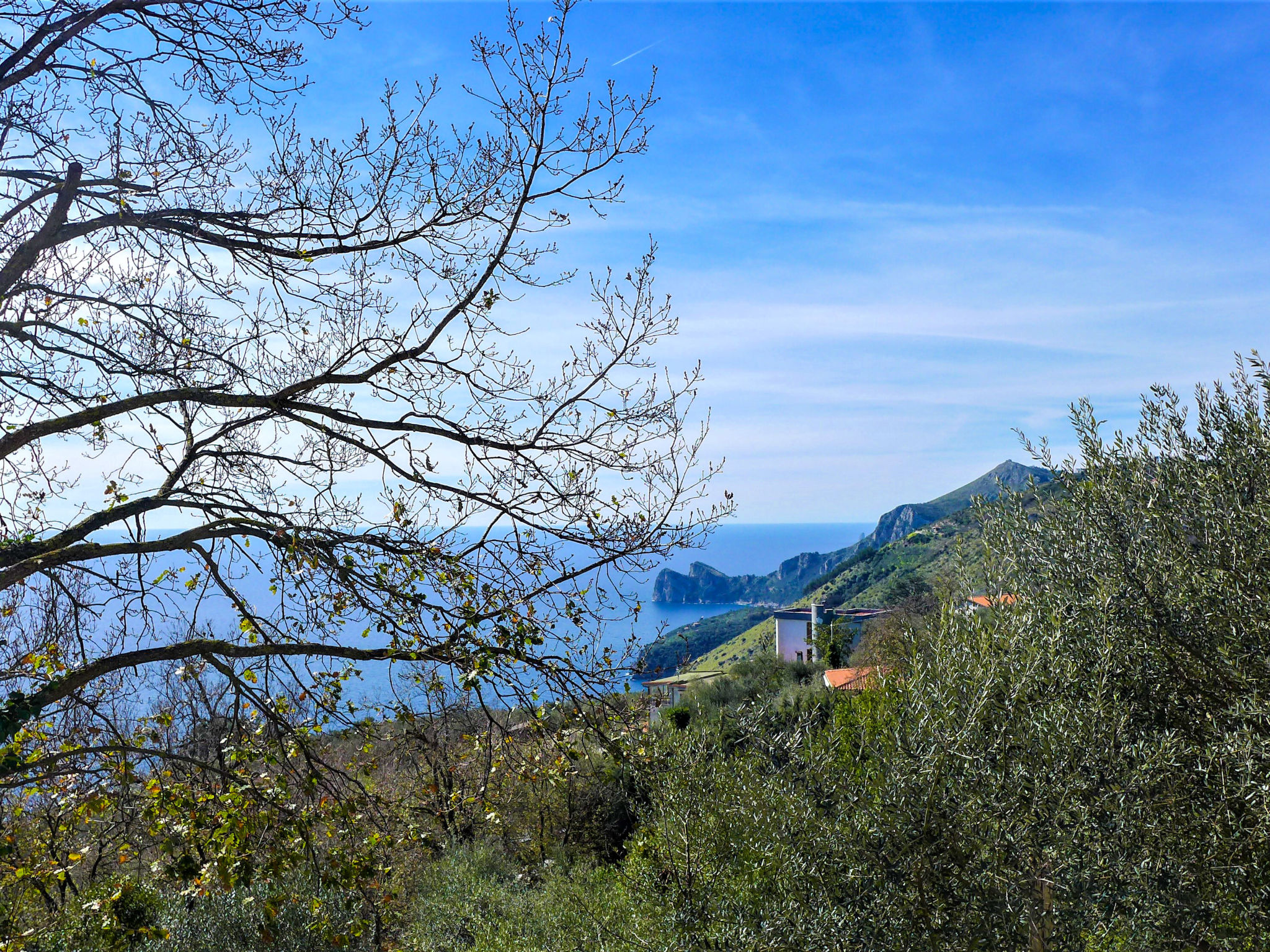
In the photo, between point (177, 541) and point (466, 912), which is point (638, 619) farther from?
point (466, 912)

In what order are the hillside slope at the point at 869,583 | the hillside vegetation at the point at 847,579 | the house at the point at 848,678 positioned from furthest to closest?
the hillside slope at the point at 869,583 < the hillside vegetation at the point at 847,579 < the house at the point at 848,678

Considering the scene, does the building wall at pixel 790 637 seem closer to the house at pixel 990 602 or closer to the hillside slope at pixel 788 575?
the hillside slope at pixel 788 575

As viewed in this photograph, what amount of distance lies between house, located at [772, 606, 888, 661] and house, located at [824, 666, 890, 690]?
9.45 meters

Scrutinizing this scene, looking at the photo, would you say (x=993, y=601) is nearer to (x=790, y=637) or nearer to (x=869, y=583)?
(x=790, y=637)

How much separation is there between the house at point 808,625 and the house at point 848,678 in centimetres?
Answer: 945

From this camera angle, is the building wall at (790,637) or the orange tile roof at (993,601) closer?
the orange tile roof at (993,601)

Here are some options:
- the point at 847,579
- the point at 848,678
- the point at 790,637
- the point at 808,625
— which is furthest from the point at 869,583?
the point at 848,678

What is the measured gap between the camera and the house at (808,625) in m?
42.1

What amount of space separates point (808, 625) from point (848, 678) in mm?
21480

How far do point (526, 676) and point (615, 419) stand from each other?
182 centimetres

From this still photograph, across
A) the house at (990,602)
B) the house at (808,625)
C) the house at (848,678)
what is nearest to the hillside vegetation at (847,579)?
the house at (990,602)

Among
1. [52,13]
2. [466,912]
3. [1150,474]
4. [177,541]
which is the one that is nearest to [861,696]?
[466,912]

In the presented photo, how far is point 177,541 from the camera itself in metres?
4.89

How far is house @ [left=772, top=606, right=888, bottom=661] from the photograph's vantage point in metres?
42.1
